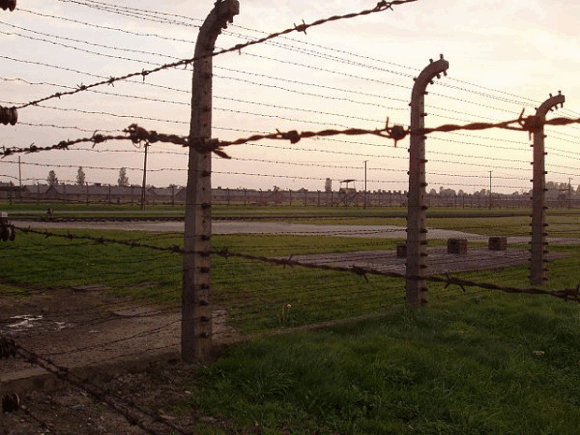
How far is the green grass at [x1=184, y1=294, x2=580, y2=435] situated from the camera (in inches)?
184

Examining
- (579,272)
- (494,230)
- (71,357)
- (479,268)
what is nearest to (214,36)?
(71,357)

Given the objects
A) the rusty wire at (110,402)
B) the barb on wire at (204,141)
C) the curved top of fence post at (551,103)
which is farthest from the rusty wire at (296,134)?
the curved top of fence post at (551,103)

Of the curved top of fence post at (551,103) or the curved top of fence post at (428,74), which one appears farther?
the curved top of fence post at (551,103)

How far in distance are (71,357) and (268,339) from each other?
6.49ft

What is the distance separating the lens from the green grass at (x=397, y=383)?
4.66 meters

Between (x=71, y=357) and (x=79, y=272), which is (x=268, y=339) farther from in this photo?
(x=79, y=272)

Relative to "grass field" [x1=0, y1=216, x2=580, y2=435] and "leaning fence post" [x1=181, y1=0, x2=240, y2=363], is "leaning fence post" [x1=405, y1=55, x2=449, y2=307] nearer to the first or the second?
"grass field" [x1=0, y1=216, x2=580, y2=435]

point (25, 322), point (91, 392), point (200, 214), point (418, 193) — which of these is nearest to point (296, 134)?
point (91, 392)

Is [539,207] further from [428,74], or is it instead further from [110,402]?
[110,402]

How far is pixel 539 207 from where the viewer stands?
10141 mm

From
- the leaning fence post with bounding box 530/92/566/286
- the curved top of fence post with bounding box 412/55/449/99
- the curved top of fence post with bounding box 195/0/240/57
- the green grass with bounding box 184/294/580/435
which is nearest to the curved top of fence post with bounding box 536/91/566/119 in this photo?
the leaning fence post with bounding box 530/92/566/286

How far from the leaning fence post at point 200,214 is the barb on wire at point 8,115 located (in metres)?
2.05

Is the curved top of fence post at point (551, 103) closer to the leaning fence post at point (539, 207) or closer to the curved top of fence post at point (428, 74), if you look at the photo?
the leaning fence post at point (539, 207)

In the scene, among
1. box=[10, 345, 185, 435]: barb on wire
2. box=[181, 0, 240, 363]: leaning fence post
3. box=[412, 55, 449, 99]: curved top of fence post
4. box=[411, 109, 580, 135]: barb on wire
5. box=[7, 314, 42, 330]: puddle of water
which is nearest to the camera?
box=[411, 109, 580, 135]: barb on wire
